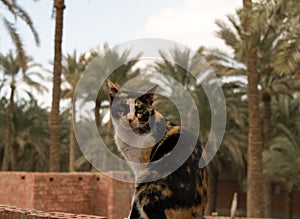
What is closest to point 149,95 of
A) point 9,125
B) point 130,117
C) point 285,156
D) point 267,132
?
point 130,117

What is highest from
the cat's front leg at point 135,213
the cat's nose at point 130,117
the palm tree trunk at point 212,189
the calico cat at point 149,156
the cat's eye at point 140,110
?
the cat's eye at point 140,110

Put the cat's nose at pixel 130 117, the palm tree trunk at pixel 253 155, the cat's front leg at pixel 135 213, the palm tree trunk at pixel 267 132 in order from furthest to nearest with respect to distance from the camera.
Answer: the palm tree trunk at pixel 267 132
the palm tree trunk at pixel 253 155
the cat's front leg at pixel 135 213
the cat's nose at pixel 130 117

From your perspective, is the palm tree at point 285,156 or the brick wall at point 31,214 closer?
the brick wall at point 31,214

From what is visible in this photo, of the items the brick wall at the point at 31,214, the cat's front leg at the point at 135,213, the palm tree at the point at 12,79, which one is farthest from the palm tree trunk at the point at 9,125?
the cat's front leg at the point at 135,213

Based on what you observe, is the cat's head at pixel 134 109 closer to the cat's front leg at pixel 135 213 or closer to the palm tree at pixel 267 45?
the cat's front leg at pixel 135 213

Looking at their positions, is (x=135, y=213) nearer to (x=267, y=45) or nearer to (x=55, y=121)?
(x=55, y=121)

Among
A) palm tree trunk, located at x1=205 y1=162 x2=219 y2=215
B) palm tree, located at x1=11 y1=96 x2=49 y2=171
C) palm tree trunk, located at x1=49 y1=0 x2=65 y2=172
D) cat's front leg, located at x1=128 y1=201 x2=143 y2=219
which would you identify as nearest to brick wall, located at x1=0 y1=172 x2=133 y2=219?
palm tree trunk, located at x1=49 y1=0 x2=65 y2=172

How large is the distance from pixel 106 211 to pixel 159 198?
10.7 m

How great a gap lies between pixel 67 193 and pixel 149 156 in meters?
10.3

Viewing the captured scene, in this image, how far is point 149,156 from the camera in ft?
11.6

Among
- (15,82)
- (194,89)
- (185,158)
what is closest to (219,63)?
(194,89)

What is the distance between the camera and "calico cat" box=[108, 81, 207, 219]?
11.4 ft

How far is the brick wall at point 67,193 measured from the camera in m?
12.9

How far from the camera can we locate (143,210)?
3.50 meters
